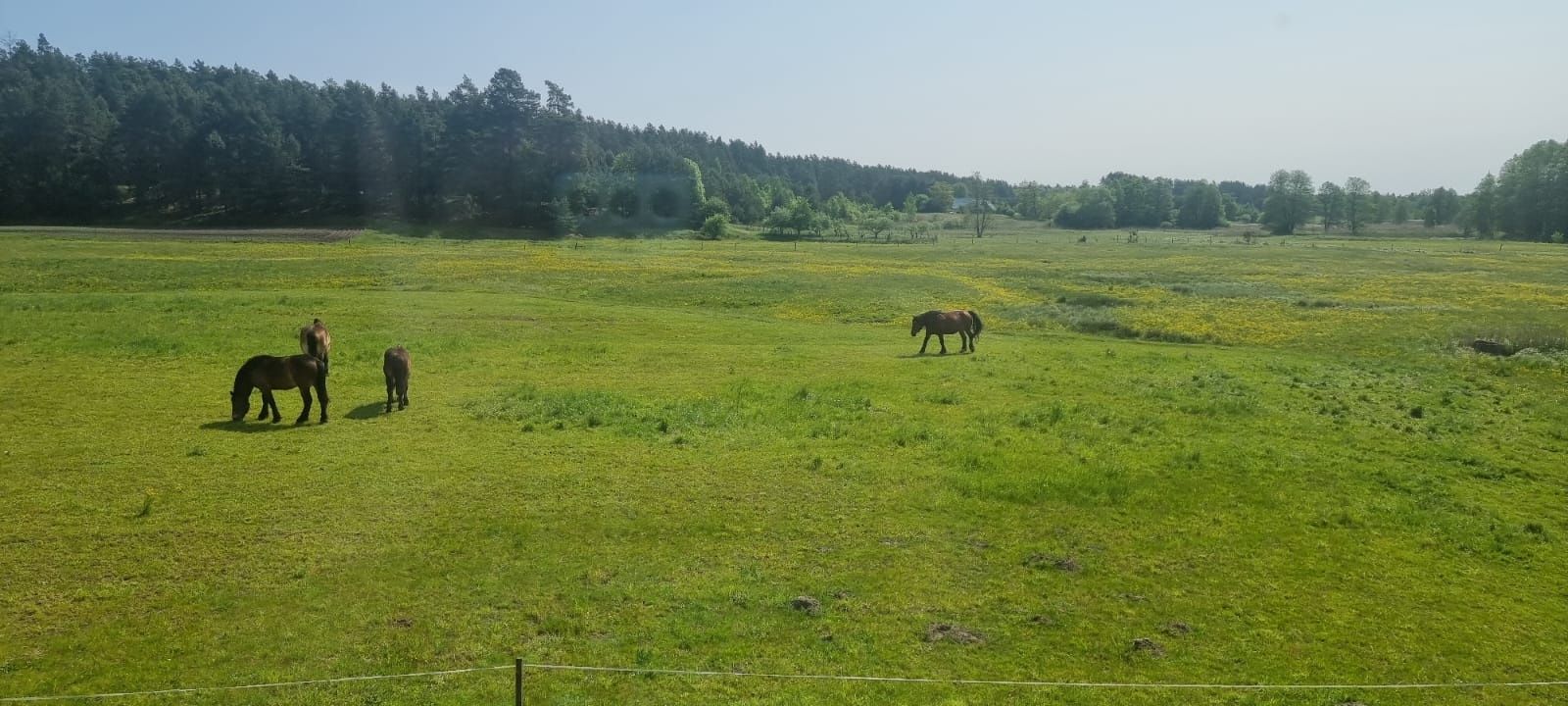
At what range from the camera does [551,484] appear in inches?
555

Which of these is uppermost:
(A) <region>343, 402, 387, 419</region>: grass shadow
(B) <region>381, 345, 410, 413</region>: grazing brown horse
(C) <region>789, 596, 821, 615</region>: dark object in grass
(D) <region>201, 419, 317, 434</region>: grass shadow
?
(B) <region>381, 345, 410, 413</region>: grazing brown horse

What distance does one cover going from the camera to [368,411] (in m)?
18.7

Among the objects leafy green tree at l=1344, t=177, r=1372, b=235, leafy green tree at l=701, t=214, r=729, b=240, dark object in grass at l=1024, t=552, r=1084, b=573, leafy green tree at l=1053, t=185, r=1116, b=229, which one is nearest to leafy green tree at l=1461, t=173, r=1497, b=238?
leafy green tree at l=1344, t=177, r=1372, b=235

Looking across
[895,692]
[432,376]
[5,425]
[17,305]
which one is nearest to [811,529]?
[895,692]

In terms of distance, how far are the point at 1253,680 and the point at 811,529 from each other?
592 cm

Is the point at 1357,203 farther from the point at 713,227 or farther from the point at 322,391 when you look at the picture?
the point at 322,391

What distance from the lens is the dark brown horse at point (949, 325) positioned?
94.4ft

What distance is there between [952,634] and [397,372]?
46.0 ft

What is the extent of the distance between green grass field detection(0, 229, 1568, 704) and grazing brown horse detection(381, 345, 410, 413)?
2.48ft

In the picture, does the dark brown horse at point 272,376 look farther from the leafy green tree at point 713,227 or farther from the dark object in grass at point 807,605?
the leafy green tree at point 713,227

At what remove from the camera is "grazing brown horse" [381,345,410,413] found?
18484 mm

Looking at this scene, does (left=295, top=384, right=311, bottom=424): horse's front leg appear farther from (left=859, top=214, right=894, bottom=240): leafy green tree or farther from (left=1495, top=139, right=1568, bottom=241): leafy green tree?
(left=1495, top=139, right=1568, bottom=241): leafy green tree

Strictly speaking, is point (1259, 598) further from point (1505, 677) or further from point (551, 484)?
point (551, 484)

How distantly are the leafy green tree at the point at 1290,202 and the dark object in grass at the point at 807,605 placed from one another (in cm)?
17060
